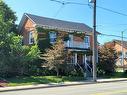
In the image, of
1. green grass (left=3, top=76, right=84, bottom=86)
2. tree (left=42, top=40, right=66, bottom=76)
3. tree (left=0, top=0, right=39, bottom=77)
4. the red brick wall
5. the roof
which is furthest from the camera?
the red brick wall

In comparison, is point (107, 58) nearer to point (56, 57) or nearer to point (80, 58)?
point (80, 58)

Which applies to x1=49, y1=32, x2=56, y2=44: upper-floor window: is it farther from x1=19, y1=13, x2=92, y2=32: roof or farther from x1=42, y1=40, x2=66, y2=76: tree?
x1=42, y1=40, x2=66, y2=76: tree

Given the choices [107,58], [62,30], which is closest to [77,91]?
[107,58]

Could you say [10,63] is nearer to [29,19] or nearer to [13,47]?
[13,47]

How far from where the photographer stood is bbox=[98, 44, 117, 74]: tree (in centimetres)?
4294

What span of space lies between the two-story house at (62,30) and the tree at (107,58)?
297 cm

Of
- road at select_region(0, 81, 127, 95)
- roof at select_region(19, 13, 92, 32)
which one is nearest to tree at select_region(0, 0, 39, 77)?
roof at select_region(19, 13, 92, 32)

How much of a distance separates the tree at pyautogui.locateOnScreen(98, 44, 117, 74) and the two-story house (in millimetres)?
2971

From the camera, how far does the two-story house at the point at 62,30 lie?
44406 mm

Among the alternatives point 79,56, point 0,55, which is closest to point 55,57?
point 0,55

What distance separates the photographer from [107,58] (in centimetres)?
4288

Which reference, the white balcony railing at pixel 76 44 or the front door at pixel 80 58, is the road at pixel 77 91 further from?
the front door at pixel 80 58

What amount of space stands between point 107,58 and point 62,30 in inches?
296

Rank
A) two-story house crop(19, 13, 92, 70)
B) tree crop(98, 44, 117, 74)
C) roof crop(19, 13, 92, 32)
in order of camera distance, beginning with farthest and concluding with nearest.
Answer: roof crop(19, 13, 92, 32)
two-story house crop(19, 13, 92, 70)
tree crop(98, 44, 117, 74)
